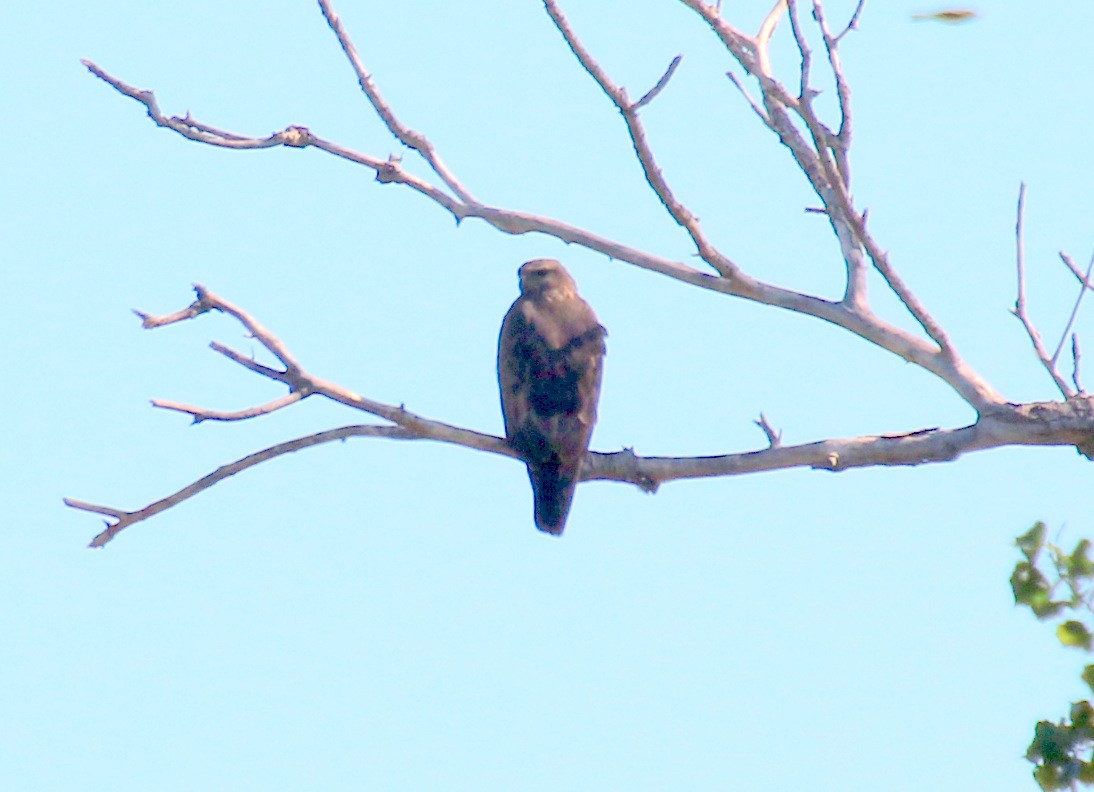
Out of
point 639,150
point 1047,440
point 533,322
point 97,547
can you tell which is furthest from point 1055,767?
point 533,322

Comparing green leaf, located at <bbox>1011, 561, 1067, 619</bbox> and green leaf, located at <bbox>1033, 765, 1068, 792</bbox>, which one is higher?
green leaf, located at <bbox>1011, 561, 1067, 619</bbox>

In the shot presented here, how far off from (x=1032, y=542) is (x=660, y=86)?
232 cm

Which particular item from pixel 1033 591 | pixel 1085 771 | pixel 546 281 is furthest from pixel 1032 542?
pixel 546 281

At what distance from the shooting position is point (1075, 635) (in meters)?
4.75

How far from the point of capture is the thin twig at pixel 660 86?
650 centimetres

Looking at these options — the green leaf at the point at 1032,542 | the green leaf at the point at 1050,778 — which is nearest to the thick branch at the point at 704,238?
the green leaf at the point at 1032,542

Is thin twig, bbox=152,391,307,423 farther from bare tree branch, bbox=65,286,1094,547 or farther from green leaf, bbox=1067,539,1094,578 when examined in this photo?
green leaf, bbox=1067,539,1094,578

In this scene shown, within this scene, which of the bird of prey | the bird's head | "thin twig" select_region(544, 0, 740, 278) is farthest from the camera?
the bird's head

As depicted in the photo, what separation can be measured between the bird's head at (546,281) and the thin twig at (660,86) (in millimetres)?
3115

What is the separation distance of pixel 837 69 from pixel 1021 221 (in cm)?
83

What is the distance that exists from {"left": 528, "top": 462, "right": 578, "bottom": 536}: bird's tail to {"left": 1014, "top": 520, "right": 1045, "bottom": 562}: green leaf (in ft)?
11.5

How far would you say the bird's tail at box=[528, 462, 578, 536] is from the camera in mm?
8289

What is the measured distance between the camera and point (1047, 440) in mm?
6766

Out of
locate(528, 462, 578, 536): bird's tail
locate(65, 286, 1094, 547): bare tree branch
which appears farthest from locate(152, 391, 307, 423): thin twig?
locate(528, 462, 578, 536): bird's tail
